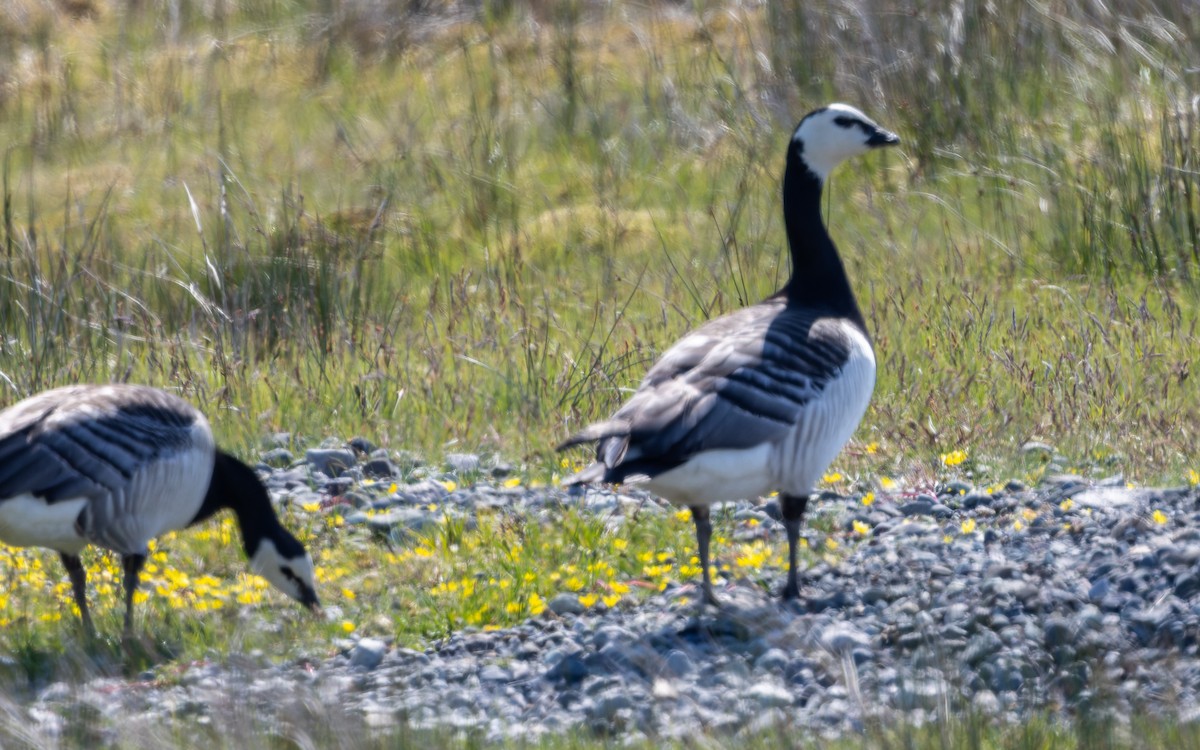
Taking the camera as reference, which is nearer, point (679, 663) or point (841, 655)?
point (841, 655)

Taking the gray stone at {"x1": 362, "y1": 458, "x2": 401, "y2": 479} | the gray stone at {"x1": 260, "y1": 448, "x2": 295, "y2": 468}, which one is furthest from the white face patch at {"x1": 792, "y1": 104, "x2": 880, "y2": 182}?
the gray stone at {"x1": 260, "y1": 448, "x2": 295, "y2": 468}

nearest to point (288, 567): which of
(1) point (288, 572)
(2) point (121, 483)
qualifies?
(1) point (288, 572)

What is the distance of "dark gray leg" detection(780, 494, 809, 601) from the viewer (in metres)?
5.63

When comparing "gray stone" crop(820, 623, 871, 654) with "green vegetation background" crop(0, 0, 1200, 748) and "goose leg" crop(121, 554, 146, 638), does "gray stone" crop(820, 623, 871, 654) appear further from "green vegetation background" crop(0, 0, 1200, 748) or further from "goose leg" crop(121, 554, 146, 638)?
"goose leg" crop(121, 554, 146, 638)

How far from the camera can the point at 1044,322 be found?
852cm

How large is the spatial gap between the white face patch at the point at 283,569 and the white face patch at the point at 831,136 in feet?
8.76

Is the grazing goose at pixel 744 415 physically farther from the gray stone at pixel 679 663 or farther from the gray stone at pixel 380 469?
the gray stone at pixel 380 469

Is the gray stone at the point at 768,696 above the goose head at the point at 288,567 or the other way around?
above

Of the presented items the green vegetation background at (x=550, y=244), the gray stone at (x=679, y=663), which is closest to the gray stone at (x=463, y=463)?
the green vegetation background at (x=550, y=244)

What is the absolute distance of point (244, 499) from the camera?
19.5ft

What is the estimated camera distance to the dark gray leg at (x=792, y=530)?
563 centimetres

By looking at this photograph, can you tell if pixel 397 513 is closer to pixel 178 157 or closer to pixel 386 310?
pixel 386 310

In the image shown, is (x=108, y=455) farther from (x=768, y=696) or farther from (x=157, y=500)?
(x=768, y=696)

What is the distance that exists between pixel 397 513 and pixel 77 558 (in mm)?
1451
